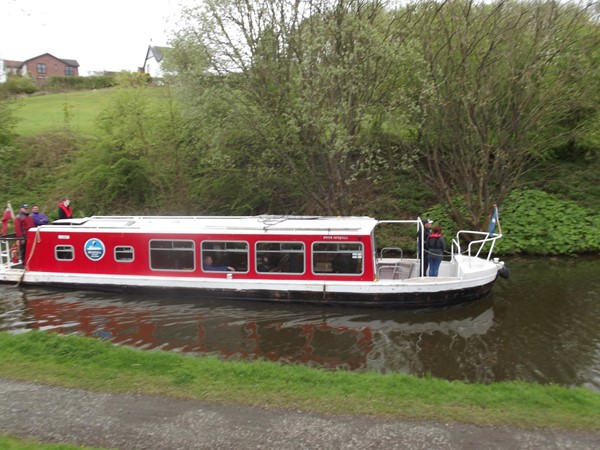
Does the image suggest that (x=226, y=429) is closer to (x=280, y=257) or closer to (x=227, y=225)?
(x=280, y=257)

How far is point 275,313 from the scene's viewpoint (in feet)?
40.6

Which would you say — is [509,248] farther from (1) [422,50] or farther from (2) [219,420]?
(2) [219,420]

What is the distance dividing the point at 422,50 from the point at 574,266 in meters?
8.66

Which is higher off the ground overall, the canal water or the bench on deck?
the bench on deck

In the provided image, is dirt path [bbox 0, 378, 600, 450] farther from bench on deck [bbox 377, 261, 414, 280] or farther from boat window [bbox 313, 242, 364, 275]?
bench on deck [bbox 377, 261, 414, 280]

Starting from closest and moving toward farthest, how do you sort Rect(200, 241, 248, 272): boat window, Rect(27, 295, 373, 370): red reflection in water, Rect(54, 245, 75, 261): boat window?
1. Rect(27, 295, 373, 370): red reflection in water
2. Rect(200, 241, 248, 272): boat window
3. Rect(54, 245, 75, 261): boat window

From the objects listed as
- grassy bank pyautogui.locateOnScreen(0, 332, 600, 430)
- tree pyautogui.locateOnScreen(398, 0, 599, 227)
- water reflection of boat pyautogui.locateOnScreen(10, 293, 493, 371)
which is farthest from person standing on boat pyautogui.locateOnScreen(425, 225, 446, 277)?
grassy bank pyautogui.locateOnScreen(0, 332, 600, 430)

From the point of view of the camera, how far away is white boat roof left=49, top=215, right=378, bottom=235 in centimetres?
1281

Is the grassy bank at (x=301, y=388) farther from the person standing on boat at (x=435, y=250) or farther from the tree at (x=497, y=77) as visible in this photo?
the tree at (x=497, y=77)

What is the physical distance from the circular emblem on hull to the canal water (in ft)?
3.58

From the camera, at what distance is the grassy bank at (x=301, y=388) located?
6.07m

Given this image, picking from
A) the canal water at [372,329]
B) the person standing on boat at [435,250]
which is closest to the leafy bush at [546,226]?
the canal water at [372,329]

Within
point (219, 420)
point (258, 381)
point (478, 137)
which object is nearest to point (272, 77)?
point (478, 137)

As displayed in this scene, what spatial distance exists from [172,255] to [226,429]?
8644mm
